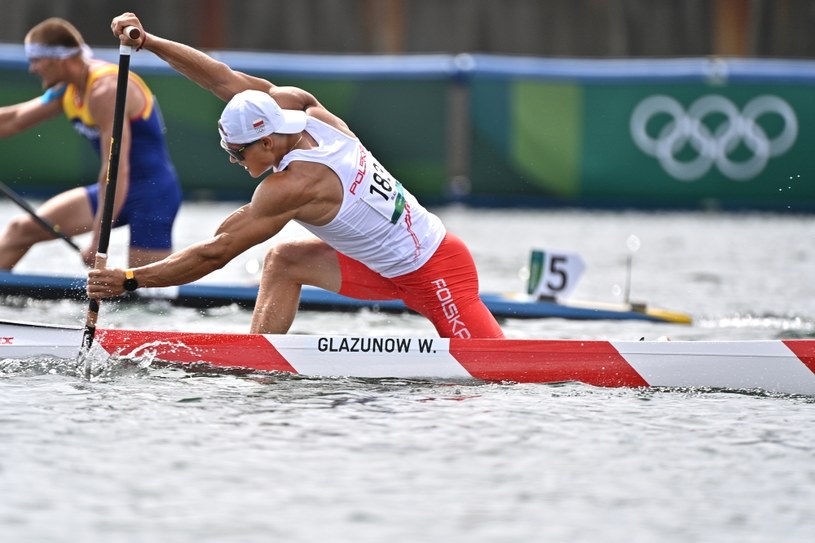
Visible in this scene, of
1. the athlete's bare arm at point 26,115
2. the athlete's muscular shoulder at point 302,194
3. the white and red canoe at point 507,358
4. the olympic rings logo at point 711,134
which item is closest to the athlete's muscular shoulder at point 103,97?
the athlete's bare arm at point 26,115

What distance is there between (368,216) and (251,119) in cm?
75

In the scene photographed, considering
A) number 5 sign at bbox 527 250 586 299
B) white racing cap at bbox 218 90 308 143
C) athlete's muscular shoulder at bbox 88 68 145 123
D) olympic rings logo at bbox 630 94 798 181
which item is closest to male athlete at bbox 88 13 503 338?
white racing cap at bbox 218 90 308 143

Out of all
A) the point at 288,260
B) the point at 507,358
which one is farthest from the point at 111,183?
the point at 507,358

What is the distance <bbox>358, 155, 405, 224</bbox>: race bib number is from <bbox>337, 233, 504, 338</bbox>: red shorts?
34cm

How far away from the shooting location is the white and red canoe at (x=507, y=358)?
22.8 ft

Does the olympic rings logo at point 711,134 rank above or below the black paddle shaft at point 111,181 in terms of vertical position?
above

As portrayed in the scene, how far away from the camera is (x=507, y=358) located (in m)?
7.06

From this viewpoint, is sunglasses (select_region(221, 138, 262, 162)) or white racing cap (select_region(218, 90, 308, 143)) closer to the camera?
white racing cap (select_region(218, 90, 308, 143))

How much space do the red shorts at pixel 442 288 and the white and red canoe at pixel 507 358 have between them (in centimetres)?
26

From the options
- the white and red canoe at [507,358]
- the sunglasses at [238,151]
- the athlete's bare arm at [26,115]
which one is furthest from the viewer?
the athlete's bare arm at [26,115]

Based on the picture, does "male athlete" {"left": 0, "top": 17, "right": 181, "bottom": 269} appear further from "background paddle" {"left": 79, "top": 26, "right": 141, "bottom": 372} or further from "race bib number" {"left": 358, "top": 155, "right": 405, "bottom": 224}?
"race bib number" {"left": 358, "top": 155, "right": 405, "bottom": 224}

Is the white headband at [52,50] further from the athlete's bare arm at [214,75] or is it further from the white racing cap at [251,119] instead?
the white racing cap at [251,119]

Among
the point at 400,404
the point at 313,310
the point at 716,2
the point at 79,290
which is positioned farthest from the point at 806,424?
the point at 716,2

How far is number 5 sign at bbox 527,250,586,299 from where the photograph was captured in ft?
32.8
